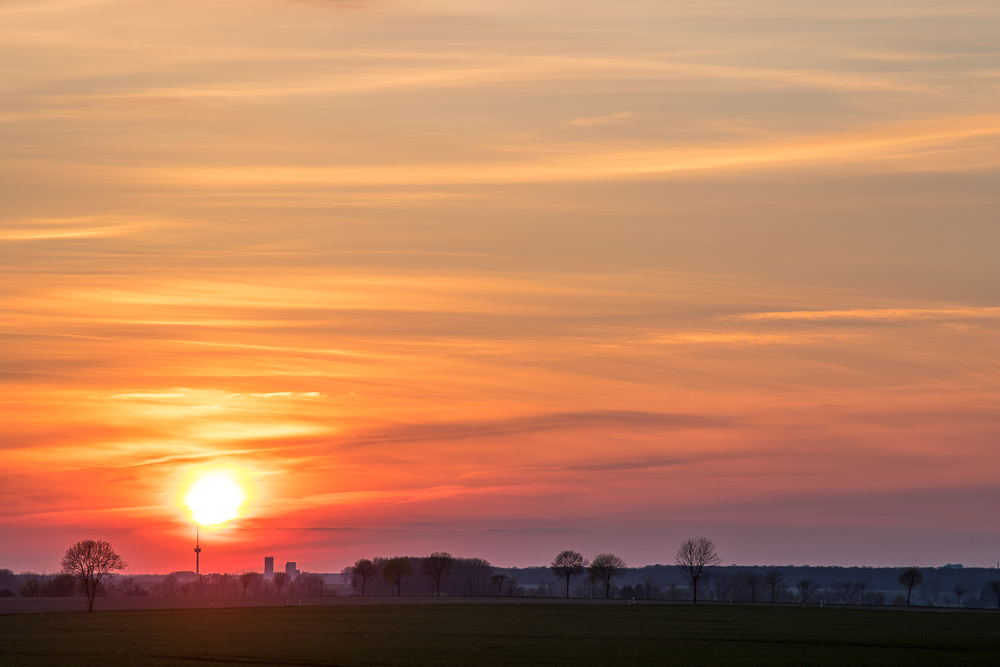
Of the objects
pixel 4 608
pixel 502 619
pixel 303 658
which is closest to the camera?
pixel 303 658

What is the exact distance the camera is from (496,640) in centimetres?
7819

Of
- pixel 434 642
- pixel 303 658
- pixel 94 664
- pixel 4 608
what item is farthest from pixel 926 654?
pixel 4 608

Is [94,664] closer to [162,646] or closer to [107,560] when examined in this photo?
[162,646]

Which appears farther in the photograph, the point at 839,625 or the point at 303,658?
the point at 839,625

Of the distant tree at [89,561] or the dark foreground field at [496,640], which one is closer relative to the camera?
the dark foreground field at [496,640]

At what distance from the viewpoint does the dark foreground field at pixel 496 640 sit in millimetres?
63125

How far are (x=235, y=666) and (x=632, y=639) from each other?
31575 mm

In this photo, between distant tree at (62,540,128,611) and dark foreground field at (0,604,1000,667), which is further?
distant tree at (62,540,128,611)

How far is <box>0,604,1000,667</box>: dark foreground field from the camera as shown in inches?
2485

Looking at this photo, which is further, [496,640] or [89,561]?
[89,561]

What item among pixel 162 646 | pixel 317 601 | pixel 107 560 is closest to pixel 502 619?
pixel 162 646

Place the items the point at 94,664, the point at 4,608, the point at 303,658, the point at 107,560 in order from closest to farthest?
the point at 94,664, the point at 303,658, the point at 4,608, the point at 107,560

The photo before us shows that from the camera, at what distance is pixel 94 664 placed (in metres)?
58.5

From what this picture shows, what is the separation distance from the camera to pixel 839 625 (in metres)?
105
